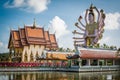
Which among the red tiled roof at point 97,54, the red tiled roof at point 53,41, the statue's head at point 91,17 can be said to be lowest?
the red tiled roof at point 97,54

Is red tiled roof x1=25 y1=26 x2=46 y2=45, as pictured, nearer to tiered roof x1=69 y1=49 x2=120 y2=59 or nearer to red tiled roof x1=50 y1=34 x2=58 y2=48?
red tiled roof x1=50 y1=34 x2=58 y2=48

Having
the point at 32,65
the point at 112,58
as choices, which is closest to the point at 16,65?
the point at 32,65

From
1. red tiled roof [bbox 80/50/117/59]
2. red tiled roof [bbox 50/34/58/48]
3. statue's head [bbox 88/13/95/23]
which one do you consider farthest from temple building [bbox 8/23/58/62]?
red tiled roof [bbox 80/50/117/59]

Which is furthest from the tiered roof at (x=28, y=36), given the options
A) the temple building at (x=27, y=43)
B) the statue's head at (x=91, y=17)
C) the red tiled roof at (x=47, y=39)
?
the statue's head at (x=91, y=17)

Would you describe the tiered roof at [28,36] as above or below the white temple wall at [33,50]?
above

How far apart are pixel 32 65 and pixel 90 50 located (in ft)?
31.2

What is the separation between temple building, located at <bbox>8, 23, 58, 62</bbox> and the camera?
4728 centimetres

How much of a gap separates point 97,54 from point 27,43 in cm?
1684

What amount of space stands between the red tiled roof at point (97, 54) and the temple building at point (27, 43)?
15.8m

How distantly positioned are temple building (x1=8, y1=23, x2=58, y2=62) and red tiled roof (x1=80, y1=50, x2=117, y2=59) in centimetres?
1580

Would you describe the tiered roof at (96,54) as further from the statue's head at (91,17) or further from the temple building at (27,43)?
the temple building at (27,43)

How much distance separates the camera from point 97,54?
112 ft

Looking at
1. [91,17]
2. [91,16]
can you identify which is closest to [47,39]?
[91,17]

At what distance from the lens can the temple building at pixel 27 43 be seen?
1861 inches
